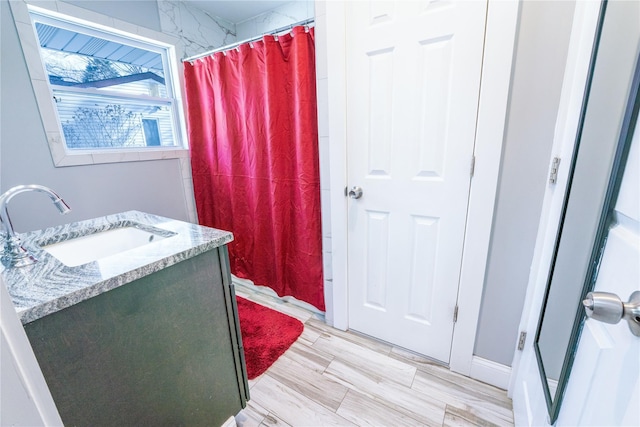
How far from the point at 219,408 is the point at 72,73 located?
7.56 ft

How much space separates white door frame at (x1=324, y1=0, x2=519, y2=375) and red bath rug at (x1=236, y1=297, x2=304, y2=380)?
407 millimetres

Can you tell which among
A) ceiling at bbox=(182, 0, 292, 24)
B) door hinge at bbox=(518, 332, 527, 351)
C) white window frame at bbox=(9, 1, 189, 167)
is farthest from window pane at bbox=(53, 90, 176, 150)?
door hinge at bbox=(518, 332, 527, 351)

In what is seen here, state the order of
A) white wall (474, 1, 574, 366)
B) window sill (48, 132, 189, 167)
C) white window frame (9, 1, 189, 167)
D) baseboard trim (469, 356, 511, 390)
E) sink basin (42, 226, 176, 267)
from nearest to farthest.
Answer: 1. white wall (474, 1, 574, 366)
2. sink basin (42, 226, 176, 267)
3. baseboard trim (469, 356, 511, 390)
4. white window frame (9, 1, 189, 167)
5. window sill (48, 132, 189, 167)

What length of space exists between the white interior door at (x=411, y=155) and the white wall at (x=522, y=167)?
14 centimetres

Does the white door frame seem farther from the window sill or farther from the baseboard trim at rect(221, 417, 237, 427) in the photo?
the window sill

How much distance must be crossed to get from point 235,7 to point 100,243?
2224 millimetres

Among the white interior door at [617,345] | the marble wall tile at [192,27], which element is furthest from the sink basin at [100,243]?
the marble wall tile at [192,27]

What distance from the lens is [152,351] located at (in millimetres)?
834

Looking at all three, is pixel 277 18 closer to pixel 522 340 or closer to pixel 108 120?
pixel 108 120

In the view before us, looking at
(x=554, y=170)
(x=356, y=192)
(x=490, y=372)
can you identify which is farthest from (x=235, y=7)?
(x=490, y=372)

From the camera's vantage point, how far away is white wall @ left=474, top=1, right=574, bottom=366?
95cm

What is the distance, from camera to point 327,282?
1737 mm

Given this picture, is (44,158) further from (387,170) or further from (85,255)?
(387,170)

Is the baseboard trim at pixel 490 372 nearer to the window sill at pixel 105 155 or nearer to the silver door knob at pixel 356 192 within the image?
the silver door knob at pixel 356 192
